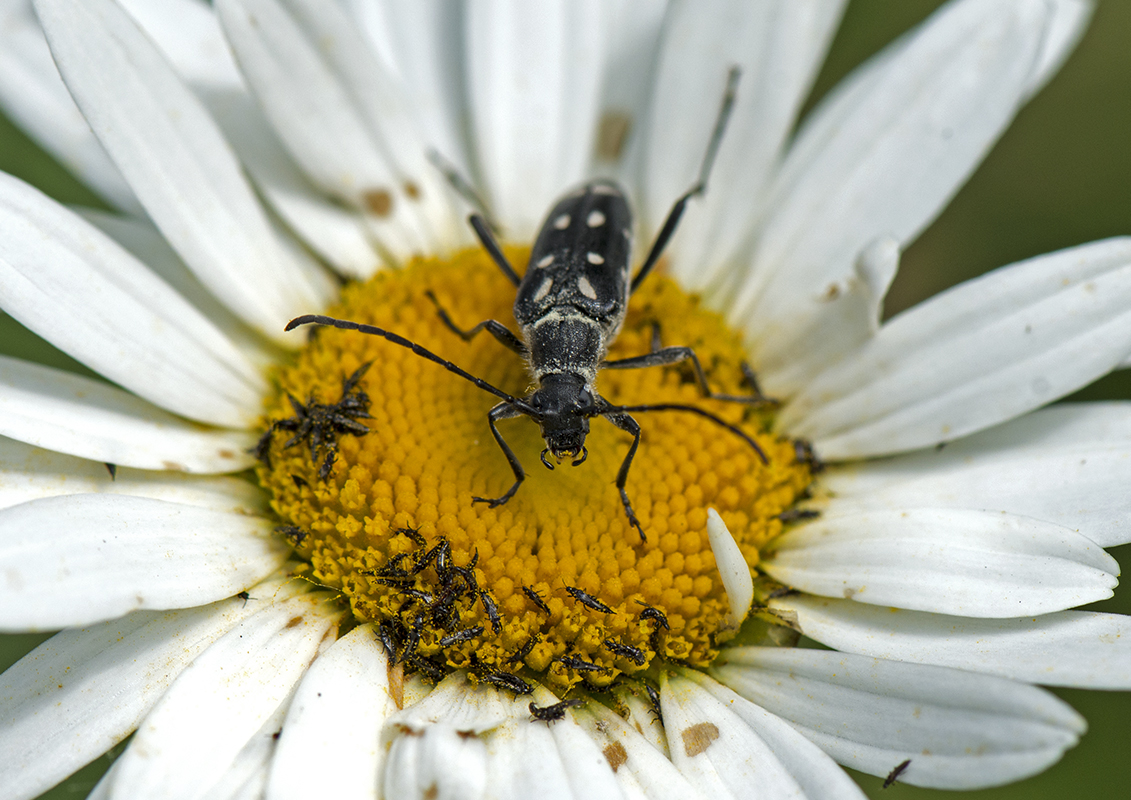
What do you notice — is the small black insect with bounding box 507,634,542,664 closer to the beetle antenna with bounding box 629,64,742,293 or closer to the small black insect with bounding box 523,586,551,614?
the small black insect with bounding box 523,586,551,614

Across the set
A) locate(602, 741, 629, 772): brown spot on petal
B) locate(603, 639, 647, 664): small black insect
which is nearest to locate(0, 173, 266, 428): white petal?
locate(603, 639, 647, 664): small black insect

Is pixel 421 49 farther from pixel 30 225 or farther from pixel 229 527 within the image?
pixel 229 527

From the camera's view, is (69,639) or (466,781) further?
(69,639)

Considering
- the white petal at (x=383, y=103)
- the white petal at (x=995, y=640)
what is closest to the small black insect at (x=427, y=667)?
the white petal at (x=995, y=640)

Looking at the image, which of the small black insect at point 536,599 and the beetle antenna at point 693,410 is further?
the beetle antenna at point 693,410

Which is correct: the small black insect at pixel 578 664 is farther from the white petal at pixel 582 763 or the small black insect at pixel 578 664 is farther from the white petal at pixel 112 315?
the white petal at pixel 112 315

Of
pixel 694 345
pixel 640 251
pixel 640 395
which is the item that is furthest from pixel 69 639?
pixel 640 251

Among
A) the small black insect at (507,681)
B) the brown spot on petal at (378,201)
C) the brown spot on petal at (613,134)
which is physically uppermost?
A: the brown spot on petal at (613,134)
